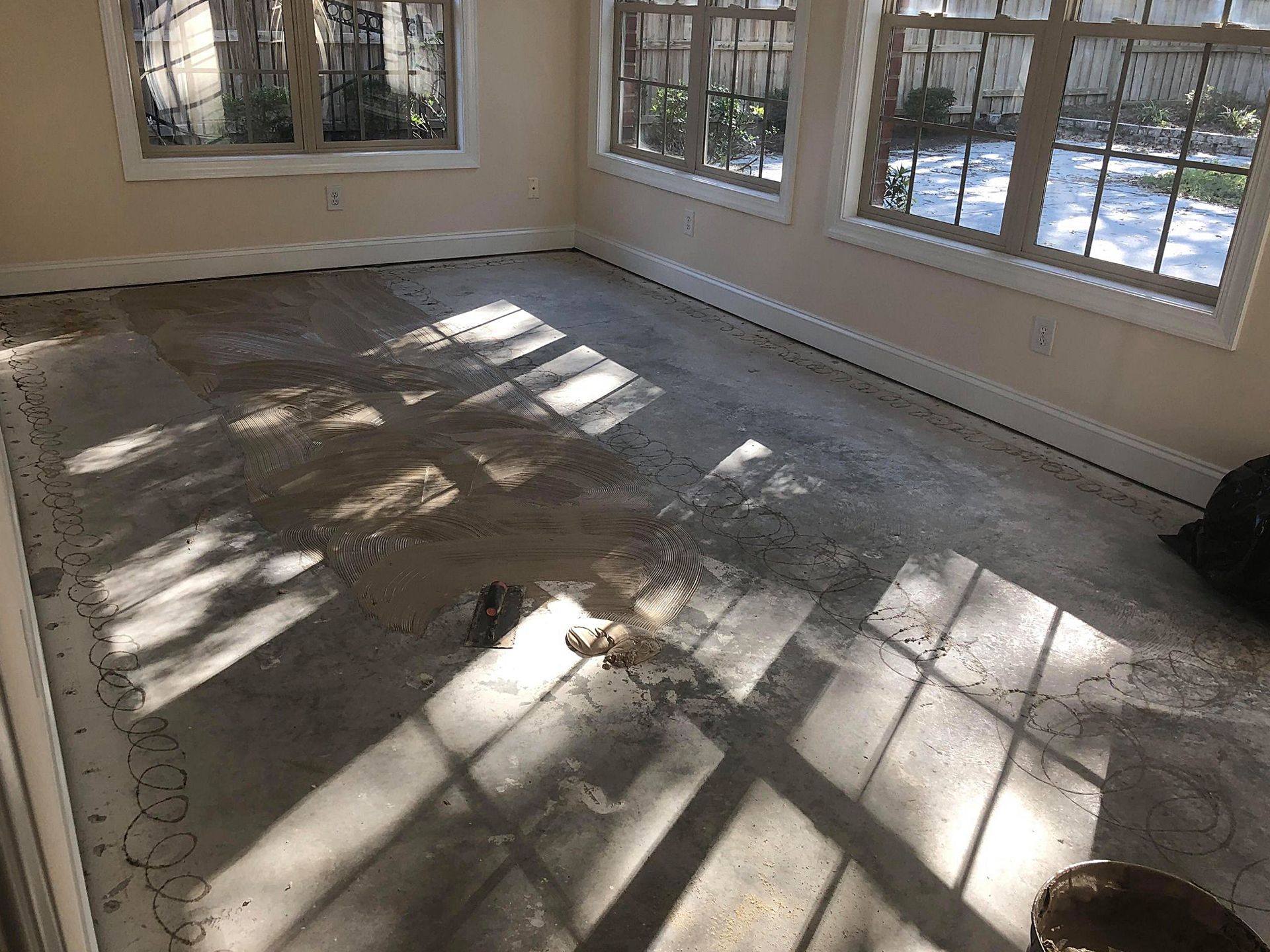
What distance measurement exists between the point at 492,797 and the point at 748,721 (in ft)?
2.12

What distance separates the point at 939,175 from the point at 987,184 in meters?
0.26

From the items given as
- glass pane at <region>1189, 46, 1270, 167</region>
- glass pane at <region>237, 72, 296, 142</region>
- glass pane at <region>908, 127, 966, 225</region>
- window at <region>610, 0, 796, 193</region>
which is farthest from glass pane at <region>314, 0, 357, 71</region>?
glass pane at <region>1189, 46, 1270, 167</region>

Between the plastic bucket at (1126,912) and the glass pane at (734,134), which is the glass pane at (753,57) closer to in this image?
the glass pane at (734,134)

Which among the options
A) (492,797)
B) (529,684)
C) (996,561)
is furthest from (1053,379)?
(492,797)

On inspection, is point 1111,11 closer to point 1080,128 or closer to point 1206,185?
point 1080,128

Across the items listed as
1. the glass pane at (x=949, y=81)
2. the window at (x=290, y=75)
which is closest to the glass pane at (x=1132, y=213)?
the glass pane at (x=949, y=81)

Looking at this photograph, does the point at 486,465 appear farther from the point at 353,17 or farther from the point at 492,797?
the point at 353,17

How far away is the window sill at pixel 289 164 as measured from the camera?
5.48m

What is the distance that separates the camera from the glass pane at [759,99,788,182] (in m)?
5.07

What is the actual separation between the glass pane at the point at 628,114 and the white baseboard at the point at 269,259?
0.78 metres

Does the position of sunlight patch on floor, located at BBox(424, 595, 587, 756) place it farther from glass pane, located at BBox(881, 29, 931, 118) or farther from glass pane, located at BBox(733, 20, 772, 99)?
glass pane, located at BBox(733, 20, 772, 99)

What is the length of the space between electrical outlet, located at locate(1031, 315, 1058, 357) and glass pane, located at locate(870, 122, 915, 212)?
903mm

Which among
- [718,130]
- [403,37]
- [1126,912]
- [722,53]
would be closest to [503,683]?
[1126,912]

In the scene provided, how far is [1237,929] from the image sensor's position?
170 centimetres
